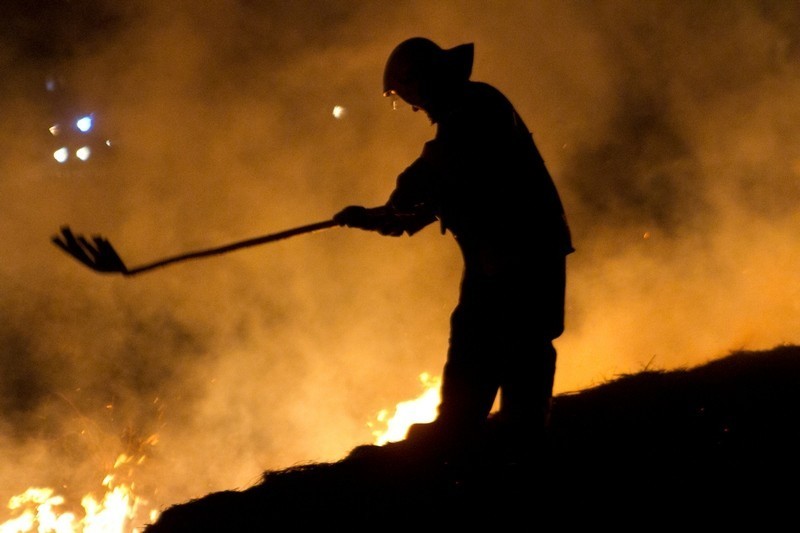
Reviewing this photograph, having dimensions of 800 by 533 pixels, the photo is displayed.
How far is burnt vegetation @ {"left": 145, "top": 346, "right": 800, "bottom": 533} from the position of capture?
8.87ft

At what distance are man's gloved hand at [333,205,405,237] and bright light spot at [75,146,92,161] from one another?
11.4 metres

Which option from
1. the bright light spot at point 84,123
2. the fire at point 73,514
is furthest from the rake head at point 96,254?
the bright light spot at point 84,123

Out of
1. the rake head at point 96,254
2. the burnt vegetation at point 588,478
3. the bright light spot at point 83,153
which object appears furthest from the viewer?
the bright light spot at point 83,153

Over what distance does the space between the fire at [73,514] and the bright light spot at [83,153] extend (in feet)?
19.6

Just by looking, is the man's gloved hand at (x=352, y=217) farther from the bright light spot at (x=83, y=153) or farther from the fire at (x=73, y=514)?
the bright light spot at (x=83, y=153)

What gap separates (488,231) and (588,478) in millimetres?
1209

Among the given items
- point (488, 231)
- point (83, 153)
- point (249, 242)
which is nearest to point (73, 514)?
point (83, 153)

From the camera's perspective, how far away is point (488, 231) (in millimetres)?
3303

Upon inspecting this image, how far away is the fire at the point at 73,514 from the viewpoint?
11.1 metres

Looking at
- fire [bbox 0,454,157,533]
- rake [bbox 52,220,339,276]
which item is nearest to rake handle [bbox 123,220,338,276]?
rake [bbox 52,220,339,276]

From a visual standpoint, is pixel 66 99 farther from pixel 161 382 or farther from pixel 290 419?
pixel 290 419

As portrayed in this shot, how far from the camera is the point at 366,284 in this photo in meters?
14.7

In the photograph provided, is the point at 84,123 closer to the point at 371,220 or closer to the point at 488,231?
the point at 371,220

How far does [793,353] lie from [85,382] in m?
14.1
